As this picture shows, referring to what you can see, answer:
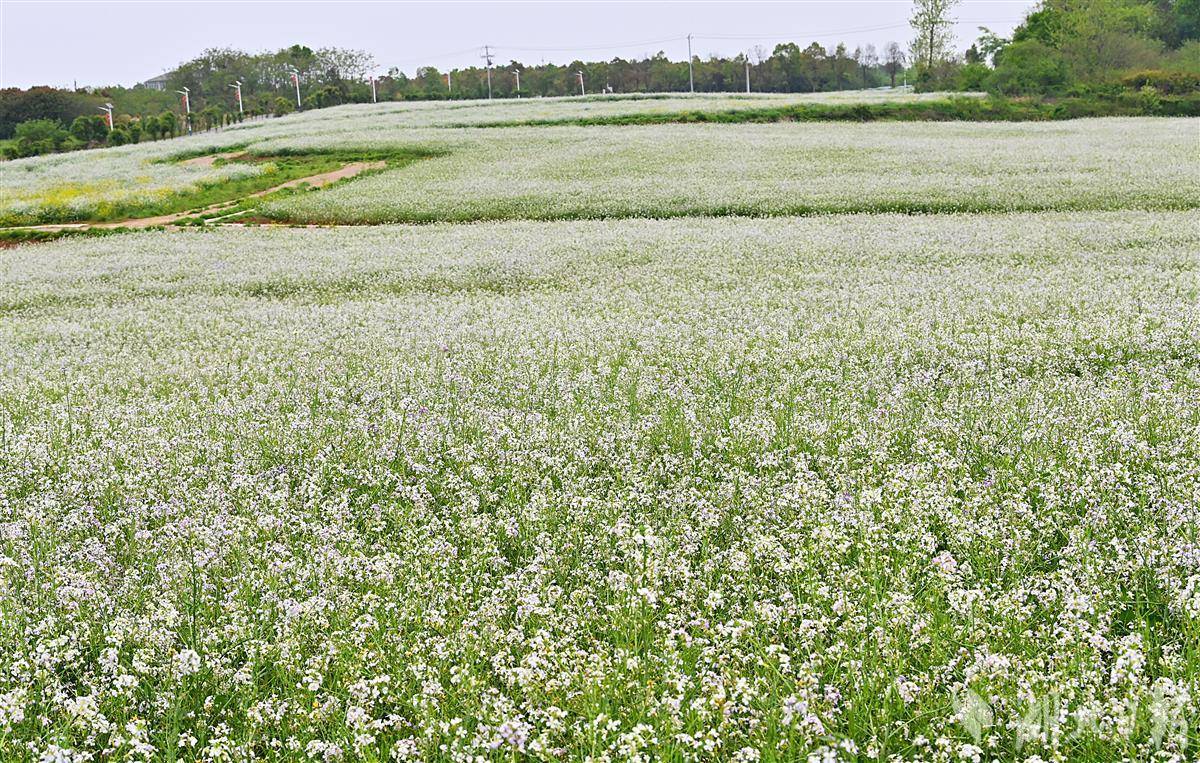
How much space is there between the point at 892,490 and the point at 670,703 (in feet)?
10.6

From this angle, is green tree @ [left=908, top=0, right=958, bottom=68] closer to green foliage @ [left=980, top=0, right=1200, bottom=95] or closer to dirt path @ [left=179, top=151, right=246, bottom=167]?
green foliage @ [left=980, top=0, right=1200, bottom=95]

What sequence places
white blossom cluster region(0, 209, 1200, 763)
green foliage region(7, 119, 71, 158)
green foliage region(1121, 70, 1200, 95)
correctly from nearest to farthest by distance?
white blossom cluster region(0, 209, 1200, 763)
green foliage region(1121, 70, 1200, 95)
green foliage region(7, 119, 71, 158)

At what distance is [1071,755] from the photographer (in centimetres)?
375

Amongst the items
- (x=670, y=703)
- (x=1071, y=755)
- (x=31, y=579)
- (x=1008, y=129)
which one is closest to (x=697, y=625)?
(x=670, y=703)

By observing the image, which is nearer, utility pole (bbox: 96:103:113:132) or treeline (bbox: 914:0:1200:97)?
treeline (bbox: 914:0:1200:97)

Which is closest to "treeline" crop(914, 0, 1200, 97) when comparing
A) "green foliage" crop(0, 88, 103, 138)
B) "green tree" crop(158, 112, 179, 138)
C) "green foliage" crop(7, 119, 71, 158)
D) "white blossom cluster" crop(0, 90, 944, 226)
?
"white blossom cluster" crop(0, 90, 944, 226)

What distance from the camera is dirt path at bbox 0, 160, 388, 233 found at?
33.8 metres

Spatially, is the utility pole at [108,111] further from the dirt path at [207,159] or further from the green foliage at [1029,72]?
the green foliage at [1029,72]

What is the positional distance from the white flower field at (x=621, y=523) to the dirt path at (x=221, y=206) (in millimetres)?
18350

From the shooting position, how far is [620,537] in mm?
6211

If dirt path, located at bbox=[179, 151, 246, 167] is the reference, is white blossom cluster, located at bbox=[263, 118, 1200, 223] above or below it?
below

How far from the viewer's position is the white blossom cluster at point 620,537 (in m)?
4.09

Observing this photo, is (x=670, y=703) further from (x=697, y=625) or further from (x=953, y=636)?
(x=953, y=636)

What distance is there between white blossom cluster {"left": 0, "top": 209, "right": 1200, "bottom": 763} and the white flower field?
4 cm
